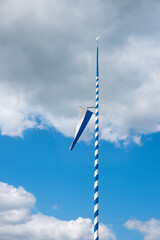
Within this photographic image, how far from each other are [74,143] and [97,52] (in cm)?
1124

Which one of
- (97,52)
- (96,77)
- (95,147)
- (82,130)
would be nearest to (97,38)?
(97,52)

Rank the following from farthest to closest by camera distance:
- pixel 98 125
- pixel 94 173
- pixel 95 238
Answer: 1. pixel 98 125
2. pixel 94 173
3. pixel 95 238

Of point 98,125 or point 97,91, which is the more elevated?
point 97,91

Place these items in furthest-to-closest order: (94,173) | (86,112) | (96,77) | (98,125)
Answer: (96,77) → (86,112) → (98,125) → (94,173)

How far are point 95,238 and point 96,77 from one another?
16.0 meters

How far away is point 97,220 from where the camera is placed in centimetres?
1977

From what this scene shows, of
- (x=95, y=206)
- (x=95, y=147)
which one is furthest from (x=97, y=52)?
(x=95, y=206)

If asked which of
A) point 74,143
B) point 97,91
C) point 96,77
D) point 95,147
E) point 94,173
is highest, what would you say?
point 96,77

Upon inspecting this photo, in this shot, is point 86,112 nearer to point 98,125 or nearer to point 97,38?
point 98,125

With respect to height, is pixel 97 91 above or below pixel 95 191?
above

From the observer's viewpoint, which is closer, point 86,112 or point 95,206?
point 95,206

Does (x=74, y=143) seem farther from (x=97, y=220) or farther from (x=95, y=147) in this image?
(x=97, y=220)

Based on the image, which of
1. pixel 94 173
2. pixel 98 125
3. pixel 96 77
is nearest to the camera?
pixel 94 173

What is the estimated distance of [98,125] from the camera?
23.8 metres
